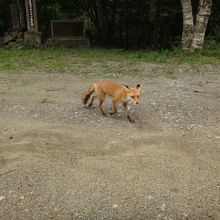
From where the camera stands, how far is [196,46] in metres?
12.0

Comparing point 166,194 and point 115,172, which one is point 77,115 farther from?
point 166,194

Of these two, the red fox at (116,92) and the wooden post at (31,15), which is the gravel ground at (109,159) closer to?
the red fox at (116,92)

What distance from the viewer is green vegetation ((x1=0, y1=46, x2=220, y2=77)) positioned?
369 inches

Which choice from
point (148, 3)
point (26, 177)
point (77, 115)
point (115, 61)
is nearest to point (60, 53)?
point (115, 61)

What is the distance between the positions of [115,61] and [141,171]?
798cm

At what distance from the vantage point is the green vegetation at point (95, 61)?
9.37 metres

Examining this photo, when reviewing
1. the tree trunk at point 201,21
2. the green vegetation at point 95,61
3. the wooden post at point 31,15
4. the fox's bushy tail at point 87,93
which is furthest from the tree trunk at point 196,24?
the fox's bushy tail at point 87,93

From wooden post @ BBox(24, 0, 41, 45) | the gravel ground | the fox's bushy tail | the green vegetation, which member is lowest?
the gravel ground

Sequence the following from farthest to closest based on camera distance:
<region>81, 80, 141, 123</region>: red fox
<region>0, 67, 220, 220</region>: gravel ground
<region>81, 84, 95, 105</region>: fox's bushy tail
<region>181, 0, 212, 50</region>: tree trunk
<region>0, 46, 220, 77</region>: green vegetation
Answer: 1. <region>181, 0, 212, 50</region>: tree trunk
2. <region>0, 46, 220, 77</region>: green vegetation
3. <region>81, 84, 95, 105</region>: fox's bushy tail
4. <region>81, 80, 141, 123</region>: red fox
5. <region>0, 67, 220, 220</region>: gravel ground

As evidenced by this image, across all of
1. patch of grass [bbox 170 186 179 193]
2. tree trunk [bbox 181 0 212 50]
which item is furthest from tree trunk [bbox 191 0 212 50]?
patch of grass [bbox 170 186 179 193]

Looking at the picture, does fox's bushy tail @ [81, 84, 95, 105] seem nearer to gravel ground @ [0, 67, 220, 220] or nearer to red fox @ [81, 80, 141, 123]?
red fox @ [81, 80, 141, 123]

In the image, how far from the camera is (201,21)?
11.5 metres

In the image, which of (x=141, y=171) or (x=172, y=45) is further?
(x=172, y=45)

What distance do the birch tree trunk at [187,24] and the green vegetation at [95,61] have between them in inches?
20.7
